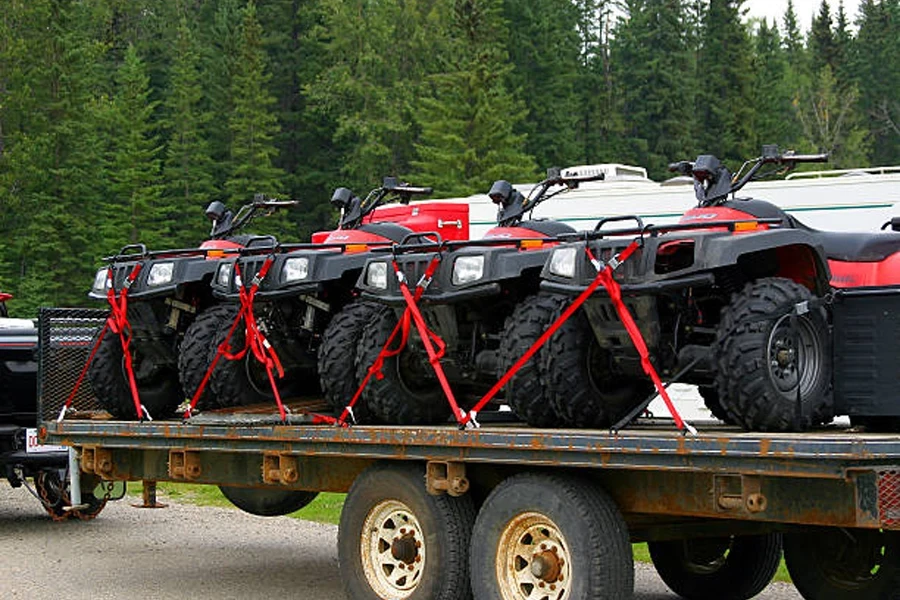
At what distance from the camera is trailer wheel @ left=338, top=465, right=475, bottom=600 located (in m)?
7.72

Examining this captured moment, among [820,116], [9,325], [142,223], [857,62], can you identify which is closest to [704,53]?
[820,116]

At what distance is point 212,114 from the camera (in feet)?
193

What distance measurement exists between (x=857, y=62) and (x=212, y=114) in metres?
34.0

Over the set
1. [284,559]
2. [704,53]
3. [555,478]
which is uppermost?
[704,53]

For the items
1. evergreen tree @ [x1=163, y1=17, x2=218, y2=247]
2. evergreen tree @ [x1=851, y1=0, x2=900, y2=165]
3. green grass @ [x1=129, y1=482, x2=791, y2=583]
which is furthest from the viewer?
evergreen tree @ [x1=851, y1=0, x2=900, y2=165]

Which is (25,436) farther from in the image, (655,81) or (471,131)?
(655,81)

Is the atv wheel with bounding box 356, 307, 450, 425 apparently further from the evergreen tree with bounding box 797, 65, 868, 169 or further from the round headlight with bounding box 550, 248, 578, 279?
the evergreen tree with bounding box 797, 65, 868, 169

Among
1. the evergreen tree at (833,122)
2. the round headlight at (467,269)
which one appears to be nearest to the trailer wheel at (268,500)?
the round headlight at (467,269)

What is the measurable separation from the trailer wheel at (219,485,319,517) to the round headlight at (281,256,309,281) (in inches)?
79.2

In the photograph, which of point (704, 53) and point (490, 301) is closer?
point (490, 301)

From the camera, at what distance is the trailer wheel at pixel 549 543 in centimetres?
690

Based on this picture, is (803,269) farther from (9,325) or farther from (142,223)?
(142,223)

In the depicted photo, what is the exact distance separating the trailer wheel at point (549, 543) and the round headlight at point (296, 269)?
2.18 meters

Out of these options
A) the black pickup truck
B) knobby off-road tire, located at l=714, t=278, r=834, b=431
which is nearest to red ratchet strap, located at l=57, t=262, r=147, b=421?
the black pickup truck
